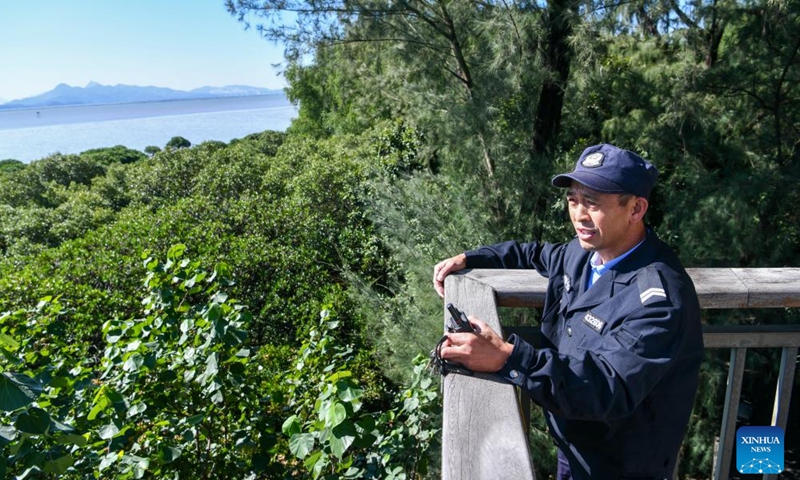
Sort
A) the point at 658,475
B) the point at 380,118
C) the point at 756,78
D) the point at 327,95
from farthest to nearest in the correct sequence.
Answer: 1. the point at 327,95
2. the point at 380,118
3. the point at 756,78
4. the point at 658,475

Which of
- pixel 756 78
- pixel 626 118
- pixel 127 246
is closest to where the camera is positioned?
pixel 756 78

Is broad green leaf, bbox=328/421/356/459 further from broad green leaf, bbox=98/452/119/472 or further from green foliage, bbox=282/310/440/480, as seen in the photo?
broad green leaf, bbox=98/452/119/472

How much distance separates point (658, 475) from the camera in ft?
4.88

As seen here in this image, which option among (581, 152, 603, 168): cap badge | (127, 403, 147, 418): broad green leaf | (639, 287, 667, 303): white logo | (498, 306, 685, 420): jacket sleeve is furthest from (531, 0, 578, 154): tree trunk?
(127, 403, 147, 418): broad green leaf

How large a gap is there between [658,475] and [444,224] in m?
3.53

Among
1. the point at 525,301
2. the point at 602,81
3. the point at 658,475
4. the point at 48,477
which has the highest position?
the point at 602,81

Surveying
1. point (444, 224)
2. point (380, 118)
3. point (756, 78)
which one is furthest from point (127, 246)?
point (756, 78)

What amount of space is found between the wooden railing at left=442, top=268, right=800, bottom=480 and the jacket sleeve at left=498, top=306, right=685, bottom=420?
0.25 feet

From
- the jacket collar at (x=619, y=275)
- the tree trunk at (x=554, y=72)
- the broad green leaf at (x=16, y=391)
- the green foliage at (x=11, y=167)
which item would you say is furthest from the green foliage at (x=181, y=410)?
the green foliage at (x=11, y=167)

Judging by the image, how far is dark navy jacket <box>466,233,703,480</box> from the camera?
49.4 inches

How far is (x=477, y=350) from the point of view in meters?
1.31

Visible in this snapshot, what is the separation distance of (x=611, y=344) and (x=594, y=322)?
0.16 meters

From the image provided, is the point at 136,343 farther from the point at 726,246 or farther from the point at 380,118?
the point at 380,118

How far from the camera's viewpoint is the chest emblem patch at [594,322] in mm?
1453
